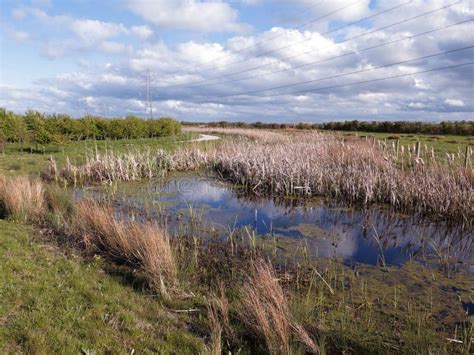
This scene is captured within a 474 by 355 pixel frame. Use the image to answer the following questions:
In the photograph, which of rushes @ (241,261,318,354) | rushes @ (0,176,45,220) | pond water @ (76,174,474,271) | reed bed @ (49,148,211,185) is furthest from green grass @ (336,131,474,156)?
rushes @ (241,261,318,354)

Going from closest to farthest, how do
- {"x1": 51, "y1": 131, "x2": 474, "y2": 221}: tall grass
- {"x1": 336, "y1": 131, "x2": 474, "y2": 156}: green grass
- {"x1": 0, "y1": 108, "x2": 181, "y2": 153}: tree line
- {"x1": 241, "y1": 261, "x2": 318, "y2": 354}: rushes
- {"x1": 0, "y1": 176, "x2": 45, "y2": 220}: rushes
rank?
{"x1": 241, "y1": 261, "x2": 318, "y2": 354}: rushes < {"x1": 0, "y1": 176, "x2": 45, "y2": 220}: rushes < {"x1": 51, "y1": 131, "x2": 474, "y2": 221}: tall grass < {"x1": 336, "y1": 131, "x2": 474, "y2": 156}: green grass < {"x1": 0, "y1": 108, "x2": 181, "y2": 153}: tree line

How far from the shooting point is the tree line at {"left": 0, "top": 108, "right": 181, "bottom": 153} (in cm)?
2122

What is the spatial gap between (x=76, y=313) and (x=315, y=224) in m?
6.57

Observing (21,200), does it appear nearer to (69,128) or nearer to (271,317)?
(271,317)

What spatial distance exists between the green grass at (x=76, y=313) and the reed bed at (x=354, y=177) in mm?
8075

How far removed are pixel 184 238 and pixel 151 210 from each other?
117 inches

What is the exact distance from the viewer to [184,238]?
25.0 ft

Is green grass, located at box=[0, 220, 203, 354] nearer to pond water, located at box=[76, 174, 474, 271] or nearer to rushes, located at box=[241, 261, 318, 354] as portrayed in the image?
rushes, located at box=[241, 261, 318, 354]

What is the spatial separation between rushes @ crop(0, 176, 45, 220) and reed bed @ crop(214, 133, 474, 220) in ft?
23.7

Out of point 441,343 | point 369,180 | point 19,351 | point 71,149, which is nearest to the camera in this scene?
point 19,351

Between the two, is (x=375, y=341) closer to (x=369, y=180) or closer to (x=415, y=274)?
(x=415, y=274)

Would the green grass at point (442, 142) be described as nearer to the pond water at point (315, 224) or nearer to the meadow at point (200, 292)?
the pond water at point (315, 224)

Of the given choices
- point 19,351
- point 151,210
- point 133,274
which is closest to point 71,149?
point 151,210

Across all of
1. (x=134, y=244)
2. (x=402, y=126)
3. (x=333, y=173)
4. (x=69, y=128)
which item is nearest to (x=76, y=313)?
(x=134, y=244)
